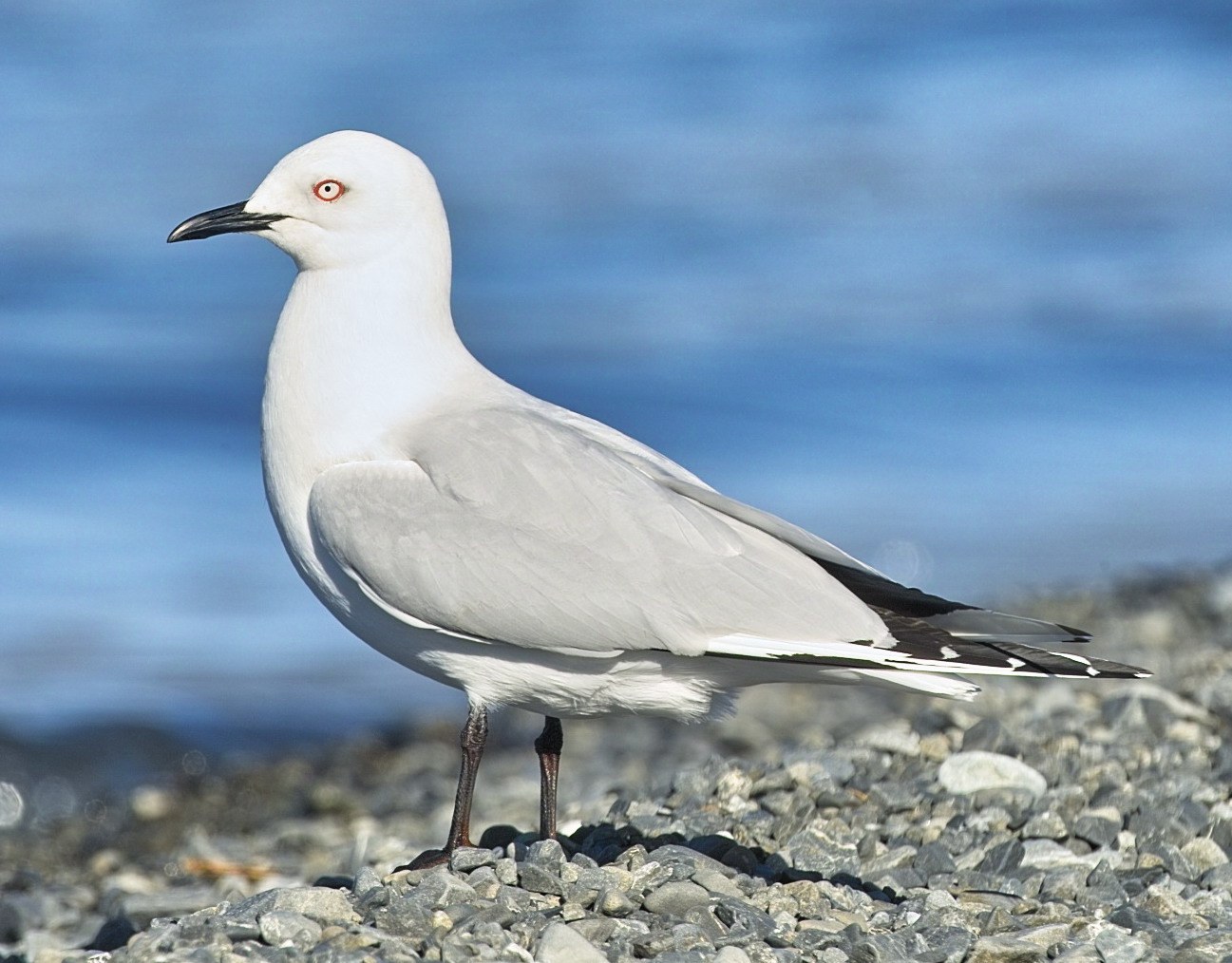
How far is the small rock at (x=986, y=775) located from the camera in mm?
6219

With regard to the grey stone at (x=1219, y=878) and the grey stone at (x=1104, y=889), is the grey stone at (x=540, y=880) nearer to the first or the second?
the grey stone at (x=1104, y=889)

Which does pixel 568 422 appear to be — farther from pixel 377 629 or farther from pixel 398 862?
pixel 398 862

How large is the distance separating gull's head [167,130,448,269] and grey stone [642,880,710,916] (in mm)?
2176

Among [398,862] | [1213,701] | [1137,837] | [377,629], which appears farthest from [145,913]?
[1213,701]

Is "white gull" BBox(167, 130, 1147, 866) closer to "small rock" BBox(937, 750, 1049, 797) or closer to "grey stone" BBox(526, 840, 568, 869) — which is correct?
"grey stone" BBox(526, 840, 568, 869)

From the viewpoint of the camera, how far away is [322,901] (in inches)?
180

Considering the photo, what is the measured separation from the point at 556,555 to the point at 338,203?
4.46 feet

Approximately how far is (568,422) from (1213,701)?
10.1 ft

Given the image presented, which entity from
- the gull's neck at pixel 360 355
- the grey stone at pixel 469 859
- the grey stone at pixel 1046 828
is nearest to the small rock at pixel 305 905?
the grey stone at pixel 469 859

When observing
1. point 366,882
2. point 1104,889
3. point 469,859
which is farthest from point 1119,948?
point 366,882

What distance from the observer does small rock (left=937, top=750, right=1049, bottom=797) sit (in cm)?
622

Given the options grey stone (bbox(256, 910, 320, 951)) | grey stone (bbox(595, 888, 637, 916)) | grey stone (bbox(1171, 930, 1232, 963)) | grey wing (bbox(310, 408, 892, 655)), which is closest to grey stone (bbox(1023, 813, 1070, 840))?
grey stone (bbox(1171, 930, 1232, 963))

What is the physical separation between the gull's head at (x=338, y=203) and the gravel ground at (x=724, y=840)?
6.19 ft

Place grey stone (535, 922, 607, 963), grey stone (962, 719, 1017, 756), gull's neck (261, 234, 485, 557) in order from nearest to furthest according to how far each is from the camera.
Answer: grey stone (535, 922, 607, 963), gull's neck (261, 234, 485, 557), grey stone (962, 719, 1017, 756)
